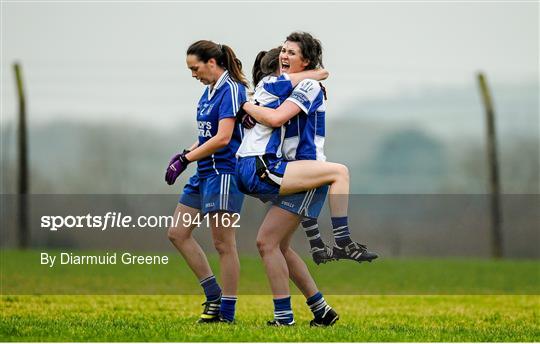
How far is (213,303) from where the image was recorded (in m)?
7.75

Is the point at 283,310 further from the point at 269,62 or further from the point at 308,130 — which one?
the point at 269,62

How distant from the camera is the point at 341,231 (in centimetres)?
673

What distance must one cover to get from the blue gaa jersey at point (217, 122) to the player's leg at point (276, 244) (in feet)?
2.06

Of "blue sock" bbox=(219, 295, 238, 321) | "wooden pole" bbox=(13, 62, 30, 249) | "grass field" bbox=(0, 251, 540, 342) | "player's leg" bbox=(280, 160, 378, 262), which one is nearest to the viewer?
"player's leg" bbox=(280, 160, 378, 262)

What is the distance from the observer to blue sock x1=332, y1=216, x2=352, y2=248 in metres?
6.70

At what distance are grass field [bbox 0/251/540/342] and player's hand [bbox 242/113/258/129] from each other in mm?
1460

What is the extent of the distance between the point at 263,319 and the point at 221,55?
95.0 inches

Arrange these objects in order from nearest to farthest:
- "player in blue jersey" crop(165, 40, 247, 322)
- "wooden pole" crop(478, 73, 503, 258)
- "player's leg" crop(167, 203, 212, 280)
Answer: "player in blue jersey" crop(165, 40, 247, 322) → "player's leg" crop(167, 203, 212, 280) → "wooden pole" crop(478, 73, 503, 258)

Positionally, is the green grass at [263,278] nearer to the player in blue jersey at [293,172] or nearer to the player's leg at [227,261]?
the player's leg at [227,261]

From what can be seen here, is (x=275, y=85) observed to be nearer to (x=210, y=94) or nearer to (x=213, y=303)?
(x=210, y=94)

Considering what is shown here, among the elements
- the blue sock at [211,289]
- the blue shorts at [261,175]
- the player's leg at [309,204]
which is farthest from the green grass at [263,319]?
the blue shorts at [261,175]

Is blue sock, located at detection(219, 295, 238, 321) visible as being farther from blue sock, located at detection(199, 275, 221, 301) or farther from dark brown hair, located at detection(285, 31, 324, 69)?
dark brown hair, located at detection(285, 31, 324, 69)

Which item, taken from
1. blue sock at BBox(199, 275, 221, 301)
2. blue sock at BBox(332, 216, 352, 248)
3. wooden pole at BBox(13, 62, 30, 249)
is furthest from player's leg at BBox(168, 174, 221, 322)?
wooden pole at BBox(13, 62, 30, 249)

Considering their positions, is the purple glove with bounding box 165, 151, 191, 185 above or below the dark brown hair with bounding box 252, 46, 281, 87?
below
